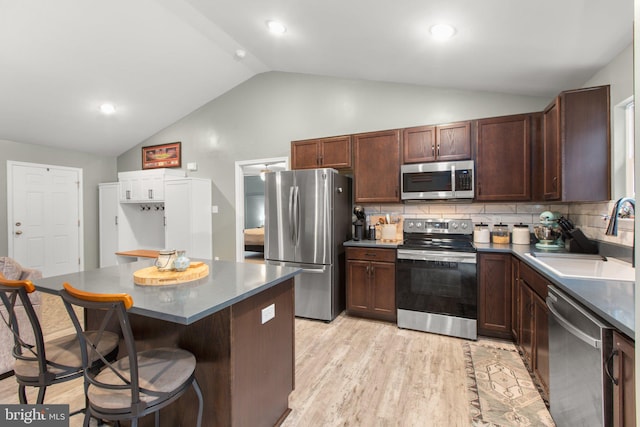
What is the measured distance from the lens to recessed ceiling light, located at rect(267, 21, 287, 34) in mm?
2865

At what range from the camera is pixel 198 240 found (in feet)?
15.5

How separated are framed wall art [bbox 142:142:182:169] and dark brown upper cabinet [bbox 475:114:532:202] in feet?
15.4

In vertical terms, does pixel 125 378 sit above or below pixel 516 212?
below

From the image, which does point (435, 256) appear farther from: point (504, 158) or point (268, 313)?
point (268, 313)

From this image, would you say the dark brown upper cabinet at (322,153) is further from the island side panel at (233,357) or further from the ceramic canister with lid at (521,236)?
the island side panel at (233,357)

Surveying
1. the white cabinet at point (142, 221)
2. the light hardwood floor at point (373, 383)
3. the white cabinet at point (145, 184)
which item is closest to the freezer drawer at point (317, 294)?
the light hardwood floor at point (373, 383)

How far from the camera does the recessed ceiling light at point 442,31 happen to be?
2.21 metres

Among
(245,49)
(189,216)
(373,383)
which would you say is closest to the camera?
(373,383)

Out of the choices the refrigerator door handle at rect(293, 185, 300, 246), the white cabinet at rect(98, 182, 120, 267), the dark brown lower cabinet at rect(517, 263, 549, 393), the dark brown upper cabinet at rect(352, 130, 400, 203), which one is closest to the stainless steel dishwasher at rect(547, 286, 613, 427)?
the dark brown lower cabinet at rect(517, 263, 549, 393)

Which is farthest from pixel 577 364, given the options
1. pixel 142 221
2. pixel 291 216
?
pixel 142 221

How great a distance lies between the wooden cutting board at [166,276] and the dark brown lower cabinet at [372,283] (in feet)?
6.49

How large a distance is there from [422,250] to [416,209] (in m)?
0.80

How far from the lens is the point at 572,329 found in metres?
1.39

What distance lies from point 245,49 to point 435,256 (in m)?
3.35
